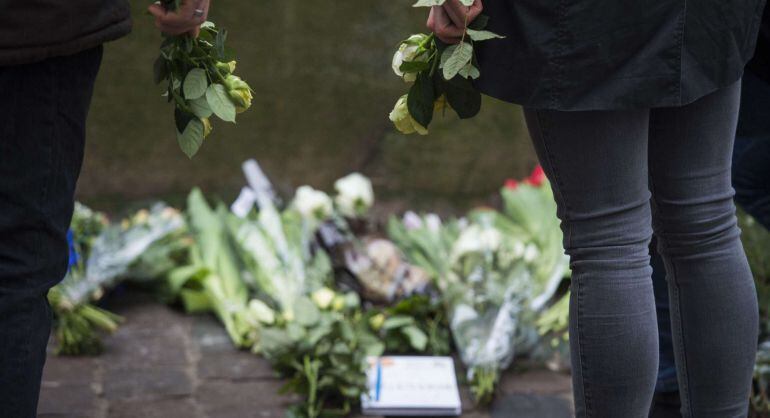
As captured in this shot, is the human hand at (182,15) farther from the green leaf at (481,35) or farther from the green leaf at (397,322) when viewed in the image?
the green leaf at (397,322)

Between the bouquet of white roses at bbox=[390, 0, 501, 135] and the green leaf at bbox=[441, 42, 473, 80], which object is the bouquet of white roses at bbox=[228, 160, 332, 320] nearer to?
the bouquet of white roses at bbox=[390, 0, 501, 135]

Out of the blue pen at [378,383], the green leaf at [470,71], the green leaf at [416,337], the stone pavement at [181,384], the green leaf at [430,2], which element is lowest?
the stone pavement at [181,384]

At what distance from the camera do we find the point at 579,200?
1553 millimetres

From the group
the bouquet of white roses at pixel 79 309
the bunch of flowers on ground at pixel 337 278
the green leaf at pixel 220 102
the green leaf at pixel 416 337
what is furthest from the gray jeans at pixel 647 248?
the bouquet of white roses at pixel 79 309

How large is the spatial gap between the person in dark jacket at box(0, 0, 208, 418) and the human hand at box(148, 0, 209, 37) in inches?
2.4

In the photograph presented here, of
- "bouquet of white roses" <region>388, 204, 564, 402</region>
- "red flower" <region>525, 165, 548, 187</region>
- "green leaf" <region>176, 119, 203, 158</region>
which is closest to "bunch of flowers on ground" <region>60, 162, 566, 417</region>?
"bouquet of white roses" <region>388, 204, 564, 402</region>

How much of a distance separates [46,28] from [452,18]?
1.86 feet

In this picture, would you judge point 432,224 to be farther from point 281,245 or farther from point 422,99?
point 422,99

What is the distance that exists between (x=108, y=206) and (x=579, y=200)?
260 cm

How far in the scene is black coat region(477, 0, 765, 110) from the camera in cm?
147

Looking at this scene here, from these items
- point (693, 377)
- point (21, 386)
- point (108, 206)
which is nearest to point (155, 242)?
point (108, 206)

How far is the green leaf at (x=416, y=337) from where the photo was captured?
111 inches

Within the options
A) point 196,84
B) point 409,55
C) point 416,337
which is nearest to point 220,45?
point 196,84

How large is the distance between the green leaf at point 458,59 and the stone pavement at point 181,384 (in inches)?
47.5
